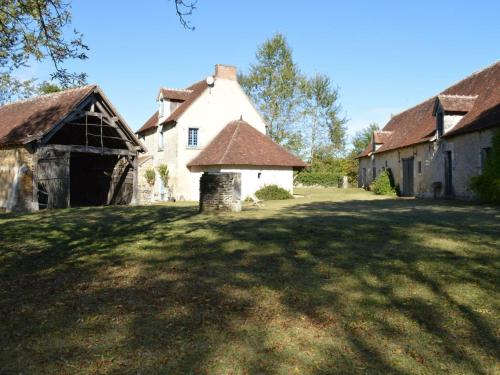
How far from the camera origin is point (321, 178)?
46969 millimetres

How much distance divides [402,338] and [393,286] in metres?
1.67

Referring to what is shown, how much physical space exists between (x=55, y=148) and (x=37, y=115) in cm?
259

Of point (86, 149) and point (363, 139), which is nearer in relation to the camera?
point (86, 149)

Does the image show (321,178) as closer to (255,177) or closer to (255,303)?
(255,177)

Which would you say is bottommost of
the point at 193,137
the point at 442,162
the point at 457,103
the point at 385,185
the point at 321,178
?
the point at 385,185

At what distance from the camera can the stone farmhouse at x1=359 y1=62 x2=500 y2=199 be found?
2069 cm

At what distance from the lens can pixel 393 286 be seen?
607 centimetres

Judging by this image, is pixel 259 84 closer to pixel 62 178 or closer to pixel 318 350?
pixel 62 178

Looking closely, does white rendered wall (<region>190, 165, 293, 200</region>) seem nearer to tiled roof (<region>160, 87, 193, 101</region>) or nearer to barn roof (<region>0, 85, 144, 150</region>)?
tiled roof (<region>160, 87, 193, 101</region>)

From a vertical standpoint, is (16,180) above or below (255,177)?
below

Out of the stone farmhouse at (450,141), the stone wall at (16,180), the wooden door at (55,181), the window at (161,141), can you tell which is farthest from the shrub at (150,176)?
the stone farmhouse at (450,141)

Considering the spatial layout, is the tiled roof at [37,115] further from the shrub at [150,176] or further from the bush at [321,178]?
the bush at [321,178]

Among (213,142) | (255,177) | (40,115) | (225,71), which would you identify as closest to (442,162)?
(255,177)

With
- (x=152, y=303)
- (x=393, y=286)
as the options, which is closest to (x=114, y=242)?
(x=152, y=303)
